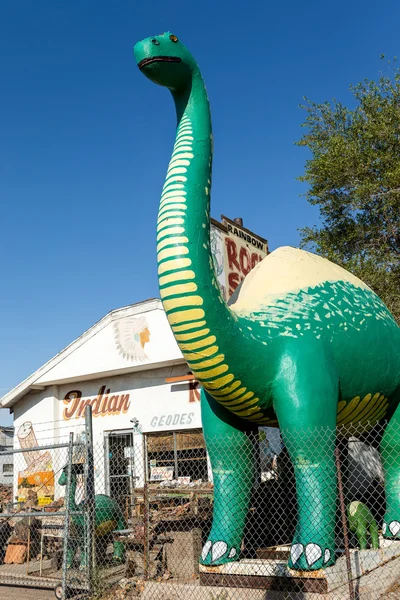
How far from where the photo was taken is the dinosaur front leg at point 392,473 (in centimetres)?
610

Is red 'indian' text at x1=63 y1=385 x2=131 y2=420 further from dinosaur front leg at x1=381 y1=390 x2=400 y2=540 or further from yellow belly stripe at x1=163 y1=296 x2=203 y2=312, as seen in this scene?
yellow belly stripe at x1=163 y1=296 x2=203 y2=312

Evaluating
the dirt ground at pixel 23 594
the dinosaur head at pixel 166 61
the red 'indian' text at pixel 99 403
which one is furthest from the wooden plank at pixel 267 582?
the red 'indian' text at pixel 99 403

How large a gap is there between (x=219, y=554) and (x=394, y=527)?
1908mm

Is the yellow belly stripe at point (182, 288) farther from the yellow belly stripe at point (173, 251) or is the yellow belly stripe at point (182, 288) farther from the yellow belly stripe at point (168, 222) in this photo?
the yellow belly stripe at point (168, 222)

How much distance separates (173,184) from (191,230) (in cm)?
49

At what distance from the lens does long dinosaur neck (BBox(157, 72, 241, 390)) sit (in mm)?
4801

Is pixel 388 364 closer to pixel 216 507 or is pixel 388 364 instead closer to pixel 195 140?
pixel 216 507

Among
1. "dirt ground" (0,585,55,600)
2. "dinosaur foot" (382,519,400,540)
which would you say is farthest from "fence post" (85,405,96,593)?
"dinosaur foot" (382,519,400,540)

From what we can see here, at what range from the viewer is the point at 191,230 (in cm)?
489

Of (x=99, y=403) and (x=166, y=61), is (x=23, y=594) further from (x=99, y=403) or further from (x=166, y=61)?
(x=99, y=403)

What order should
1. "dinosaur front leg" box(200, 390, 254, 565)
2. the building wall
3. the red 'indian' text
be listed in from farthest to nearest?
the red 'indian' text → the building wall → "dinosaur front leg" box(200, 390, 254, 565)

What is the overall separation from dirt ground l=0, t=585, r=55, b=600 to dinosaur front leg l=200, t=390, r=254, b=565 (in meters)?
2.46

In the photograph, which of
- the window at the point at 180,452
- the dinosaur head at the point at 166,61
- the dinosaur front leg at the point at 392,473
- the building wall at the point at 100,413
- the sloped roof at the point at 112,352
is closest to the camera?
the dinosaur head at the point at 166,61

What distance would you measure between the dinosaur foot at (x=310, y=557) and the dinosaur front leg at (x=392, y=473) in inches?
59.1
